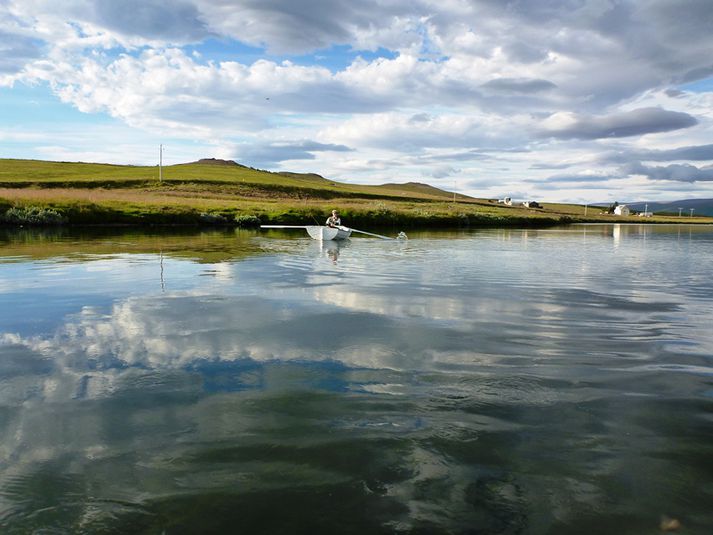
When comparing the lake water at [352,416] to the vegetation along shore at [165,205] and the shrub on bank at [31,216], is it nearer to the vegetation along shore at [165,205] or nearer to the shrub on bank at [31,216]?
the shrub on bank at [31,216]

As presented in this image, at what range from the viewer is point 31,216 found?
49969mm

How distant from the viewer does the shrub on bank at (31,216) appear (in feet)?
161

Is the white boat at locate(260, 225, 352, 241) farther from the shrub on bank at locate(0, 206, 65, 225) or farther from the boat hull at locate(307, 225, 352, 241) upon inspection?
the shrub on bank at locate(0, 206, 65, 225)

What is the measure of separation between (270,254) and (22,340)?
63.8 ft

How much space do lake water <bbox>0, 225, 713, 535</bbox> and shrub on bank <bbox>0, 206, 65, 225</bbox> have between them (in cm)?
4034

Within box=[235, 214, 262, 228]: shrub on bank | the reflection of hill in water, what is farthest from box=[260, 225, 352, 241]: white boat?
box=[235, 214, 262, 228]: shrub on bank

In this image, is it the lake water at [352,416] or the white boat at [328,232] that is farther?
the white boat at [328,232]

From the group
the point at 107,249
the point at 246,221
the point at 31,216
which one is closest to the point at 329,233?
the point at 107,249

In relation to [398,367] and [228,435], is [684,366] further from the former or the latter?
[228,435]

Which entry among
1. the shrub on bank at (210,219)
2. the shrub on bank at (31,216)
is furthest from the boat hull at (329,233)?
the shrub on bank at (31,216)

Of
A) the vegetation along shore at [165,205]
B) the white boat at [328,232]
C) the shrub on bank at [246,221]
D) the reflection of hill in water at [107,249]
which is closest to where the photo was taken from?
the reflection of hill in water at [107,249]

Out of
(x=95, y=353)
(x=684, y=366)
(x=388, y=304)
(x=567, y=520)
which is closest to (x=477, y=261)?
(x=388, y=304)

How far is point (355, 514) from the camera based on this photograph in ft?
15.9

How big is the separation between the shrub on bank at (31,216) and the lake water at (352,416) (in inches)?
1588
